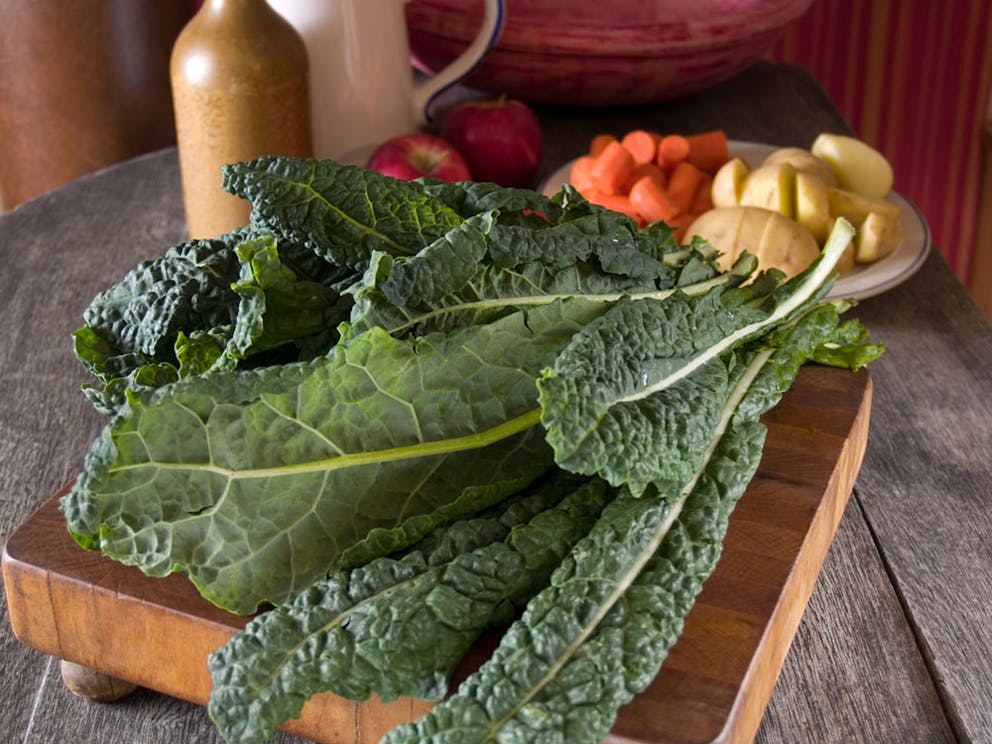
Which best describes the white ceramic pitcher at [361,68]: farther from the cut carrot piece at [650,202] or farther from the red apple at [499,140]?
the cut carrot piece at [650,202]

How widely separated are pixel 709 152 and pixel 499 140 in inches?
11.4

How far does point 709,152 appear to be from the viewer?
5.22ft

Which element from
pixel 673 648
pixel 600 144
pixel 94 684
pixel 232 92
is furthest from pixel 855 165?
pixel 94 684

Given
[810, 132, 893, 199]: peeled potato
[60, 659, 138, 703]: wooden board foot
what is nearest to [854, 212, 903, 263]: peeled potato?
[810, 132, 893, 199]: peeled potato

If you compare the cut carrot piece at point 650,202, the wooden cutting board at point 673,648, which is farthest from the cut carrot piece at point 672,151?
the wooden cutting board at point 673,648

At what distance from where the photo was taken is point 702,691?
70 cm

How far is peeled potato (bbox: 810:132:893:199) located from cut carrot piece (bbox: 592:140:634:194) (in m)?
0.25

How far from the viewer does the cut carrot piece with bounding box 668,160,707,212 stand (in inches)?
59.9

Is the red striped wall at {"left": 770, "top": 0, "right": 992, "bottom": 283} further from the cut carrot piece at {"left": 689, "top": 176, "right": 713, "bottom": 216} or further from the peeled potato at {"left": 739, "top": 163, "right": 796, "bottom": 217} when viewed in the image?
the peeled potato at {"left": 739, "top": 163, "right": 796, "bottom": 217}

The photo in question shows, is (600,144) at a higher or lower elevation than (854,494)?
higher

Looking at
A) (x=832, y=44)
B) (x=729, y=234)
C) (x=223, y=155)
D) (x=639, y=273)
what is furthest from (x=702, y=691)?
(x=832, y=44)

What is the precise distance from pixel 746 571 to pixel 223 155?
866mm

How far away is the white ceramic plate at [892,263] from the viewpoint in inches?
52.1

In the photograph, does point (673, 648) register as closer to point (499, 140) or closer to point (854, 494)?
point (854, 494)
